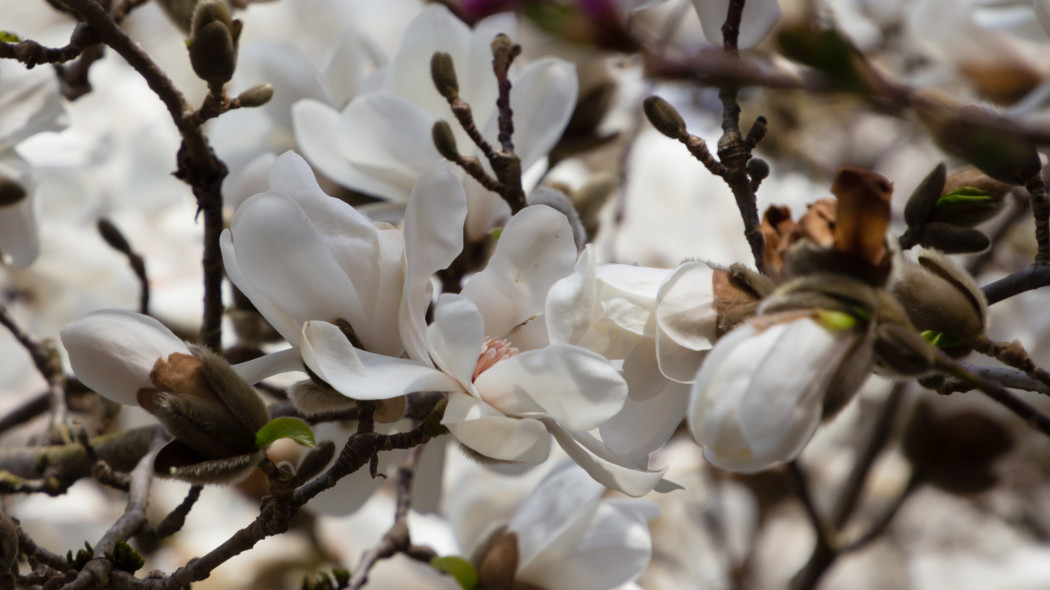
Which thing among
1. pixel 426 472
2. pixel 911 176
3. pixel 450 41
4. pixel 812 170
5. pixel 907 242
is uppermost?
pixel 450 41

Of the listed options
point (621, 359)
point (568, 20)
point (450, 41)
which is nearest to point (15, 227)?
point (450, 41)

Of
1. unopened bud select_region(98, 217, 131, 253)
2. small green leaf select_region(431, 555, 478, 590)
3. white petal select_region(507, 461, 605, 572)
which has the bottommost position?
small green leaf select_region(431, 555, 478, 590)

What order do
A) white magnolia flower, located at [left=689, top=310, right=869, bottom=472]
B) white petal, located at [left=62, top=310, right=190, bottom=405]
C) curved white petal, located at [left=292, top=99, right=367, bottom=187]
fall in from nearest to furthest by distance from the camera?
white magnolia flower, located at [left=689, top=310, right=869, bottom=472], white petal, located at [left=62, top=310, right=190, bottom=405], curved white petal, located at [left=292, top=99, right=367, bottom=187]

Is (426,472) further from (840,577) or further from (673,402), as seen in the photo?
(840,577)

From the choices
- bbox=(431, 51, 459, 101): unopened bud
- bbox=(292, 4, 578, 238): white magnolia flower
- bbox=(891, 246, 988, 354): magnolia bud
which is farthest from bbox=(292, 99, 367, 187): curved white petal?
bbox=(891, 246, 988, 354): magnolia bud

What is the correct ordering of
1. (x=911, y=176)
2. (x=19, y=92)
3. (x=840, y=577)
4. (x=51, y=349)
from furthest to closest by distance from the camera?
(x=911, y=176)
(x=840, y=577)
(x=51, y=349)
(x=19, y=92)

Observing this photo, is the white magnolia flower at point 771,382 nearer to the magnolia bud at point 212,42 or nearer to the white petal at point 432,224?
the white petal at point 432,224

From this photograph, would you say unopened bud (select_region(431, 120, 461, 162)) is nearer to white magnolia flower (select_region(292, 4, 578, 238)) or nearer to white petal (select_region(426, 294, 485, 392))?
white magnolia flower (select_region(292, 4, 578, 238))
